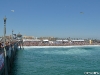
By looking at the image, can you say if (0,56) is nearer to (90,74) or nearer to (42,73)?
(42,73)

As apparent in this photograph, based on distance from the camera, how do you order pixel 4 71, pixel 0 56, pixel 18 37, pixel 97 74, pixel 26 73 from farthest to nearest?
pixel 18 37, pixel 26 73, pixel 97 74, pixel 4 71, pixel 0 56

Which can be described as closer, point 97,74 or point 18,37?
point 97,74

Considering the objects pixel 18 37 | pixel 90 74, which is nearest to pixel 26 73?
A: pixel 90 74

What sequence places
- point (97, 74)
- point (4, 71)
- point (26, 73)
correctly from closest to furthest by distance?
point (4, 71), point (97, 74), point (26, 73)

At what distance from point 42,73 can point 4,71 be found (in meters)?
6.88

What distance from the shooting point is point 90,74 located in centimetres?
2445

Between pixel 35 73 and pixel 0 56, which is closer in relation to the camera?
pixel 0 56

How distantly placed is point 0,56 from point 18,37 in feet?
461

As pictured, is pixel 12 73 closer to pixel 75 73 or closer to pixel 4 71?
pixel 4 71

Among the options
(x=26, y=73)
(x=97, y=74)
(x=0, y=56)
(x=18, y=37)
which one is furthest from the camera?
(x=18, y=37)

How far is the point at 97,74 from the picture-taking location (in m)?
24.4

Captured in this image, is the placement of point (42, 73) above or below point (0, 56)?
below

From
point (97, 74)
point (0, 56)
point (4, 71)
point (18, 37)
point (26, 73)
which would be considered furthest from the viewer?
point (18, 37)

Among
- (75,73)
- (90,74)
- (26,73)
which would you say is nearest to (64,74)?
(75,73)
